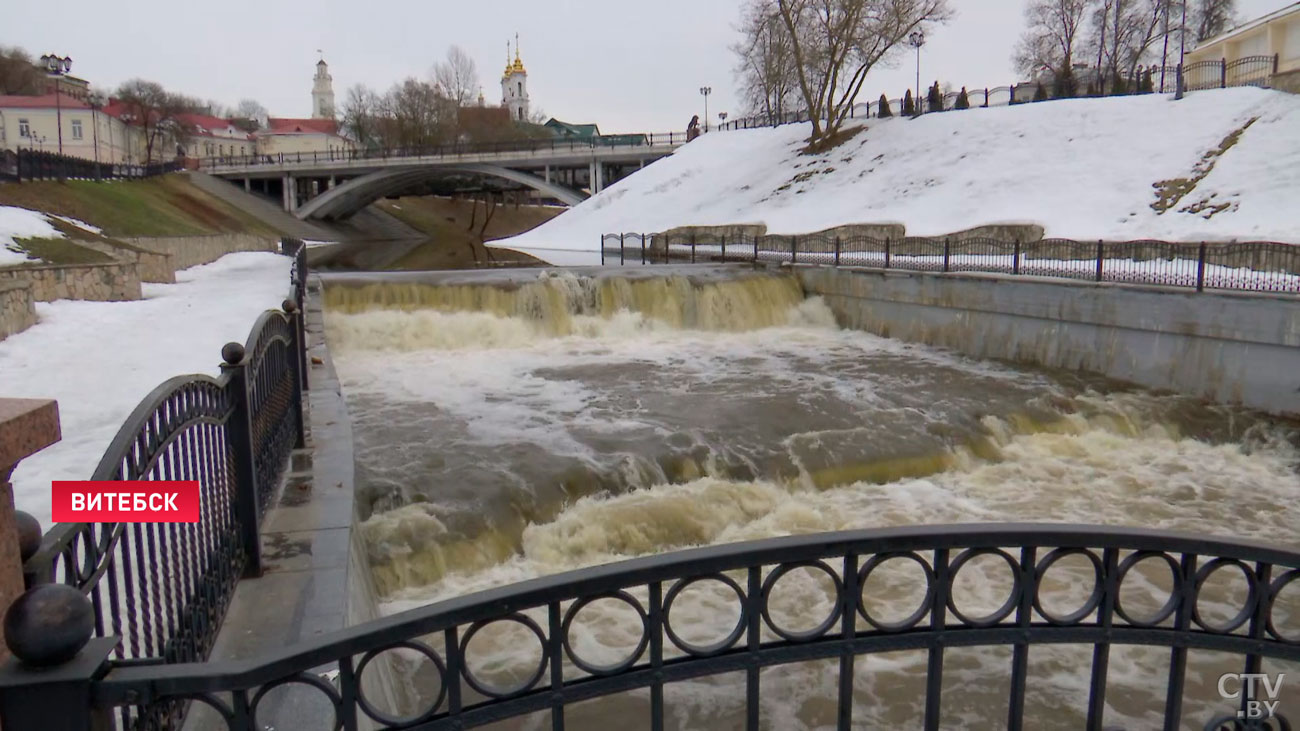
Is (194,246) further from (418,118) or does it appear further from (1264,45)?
(418,118)

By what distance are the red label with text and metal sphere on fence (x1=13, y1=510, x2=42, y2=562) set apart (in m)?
0.28

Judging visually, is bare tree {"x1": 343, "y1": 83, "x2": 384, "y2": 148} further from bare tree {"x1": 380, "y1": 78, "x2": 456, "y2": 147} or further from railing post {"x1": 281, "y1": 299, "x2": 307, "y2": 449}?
railing post {"x1": 281, "y1": 299, "x2": 307, "y2": 449}

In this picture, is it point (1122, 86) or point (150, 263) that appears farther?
point (1122, 86)

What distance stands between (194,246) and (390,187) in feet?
123

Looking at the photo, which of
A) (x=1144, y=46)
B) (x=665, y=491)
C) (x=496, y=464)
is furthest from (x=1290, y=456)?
(x=1144, y=46)

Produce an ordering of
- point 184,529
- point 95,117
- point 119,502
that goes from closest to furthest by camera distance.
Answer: point 119,502, point 184,529, point 95,117

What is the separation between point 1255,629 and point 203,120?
12803 cm

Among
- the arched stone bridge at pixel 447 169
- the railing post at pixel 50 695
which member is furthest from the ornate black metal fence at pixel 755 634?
the arched stone bridge at pixel 447 169

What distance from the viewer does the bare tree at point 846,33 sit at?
43.6 metres

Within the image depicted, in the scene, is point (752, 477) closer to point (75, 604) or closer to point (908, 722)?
point (908, 722)

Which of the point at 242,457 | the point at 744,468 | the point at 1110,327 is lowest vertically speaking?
the point at 744,468

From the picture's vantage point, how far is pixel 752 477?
33.9 ft

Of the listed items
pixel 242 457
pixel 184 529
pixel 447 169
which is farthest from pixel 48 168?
pixel 184 529

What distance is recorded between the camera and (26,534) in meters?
2.12
